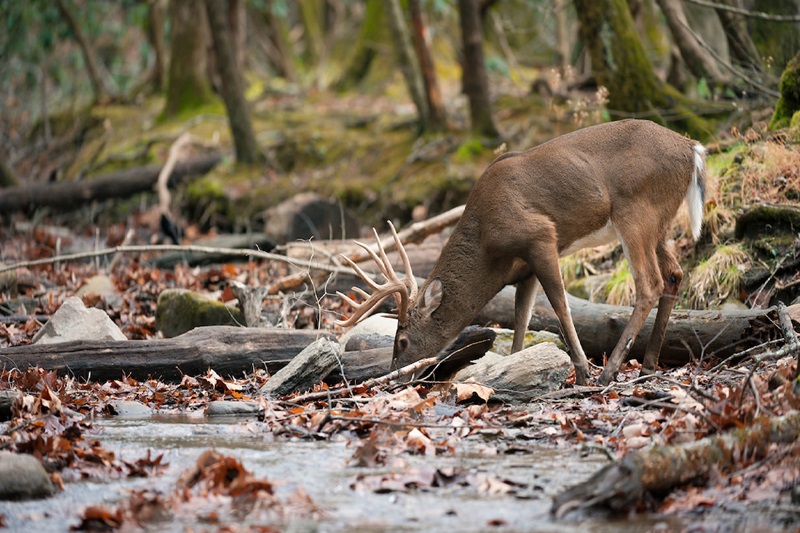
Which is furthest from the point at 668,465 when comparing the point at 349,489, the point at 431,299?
the point at 431,299

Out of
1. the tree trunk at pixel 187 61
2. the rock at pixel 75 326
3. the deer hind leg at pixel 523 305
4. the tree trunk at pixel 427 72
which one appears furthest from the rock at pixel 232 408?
the tree trunk at pixel 187 61

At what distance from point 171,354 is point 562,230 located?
3338 mm

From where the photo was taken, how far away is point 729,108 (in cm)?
1171

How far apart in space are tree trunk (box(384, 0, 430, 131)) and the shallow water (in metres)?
11.3

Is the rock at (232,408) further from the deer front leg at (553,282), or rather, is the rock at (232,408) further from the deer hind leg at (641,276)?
the deer hind leg at (641,276)

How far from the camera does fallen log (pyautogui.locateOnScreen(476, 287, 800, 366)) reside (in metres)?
6.98

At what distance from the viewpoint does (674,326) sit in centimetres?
755

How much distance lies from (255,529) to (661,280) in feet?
15.2

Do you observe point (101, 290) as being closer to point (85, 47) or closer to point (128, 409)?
point (128, 409)

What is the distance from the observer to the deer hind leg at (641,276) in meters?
7.35

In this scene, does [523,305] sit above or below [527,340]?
above

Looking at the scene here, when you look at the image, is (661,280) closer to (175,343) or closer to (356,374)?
(356,374)

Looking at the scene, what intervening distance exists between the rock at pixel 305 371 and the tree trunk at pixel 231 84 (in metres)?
10.7

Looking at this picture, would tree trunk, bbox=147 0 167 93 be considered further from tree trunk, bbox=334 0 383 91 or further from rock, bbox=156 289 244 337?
rock, bbox=156 289 244 337
